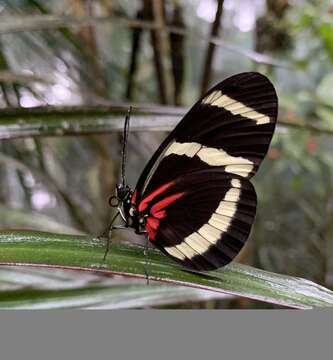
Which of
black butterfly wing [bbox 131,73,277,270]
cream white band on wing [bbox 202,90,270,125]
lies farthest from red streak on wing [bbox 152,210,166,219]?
cream white band on wing [bbox 202,90,270,125]

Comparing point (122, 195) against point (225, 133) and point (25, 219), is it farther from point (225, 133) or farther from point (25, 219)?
point (25, 219)

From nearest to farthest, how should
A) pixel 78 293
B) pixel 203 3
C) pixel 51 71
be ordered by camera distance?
1. pixel 78 293
2. pixel 51 71
3. pixel 203 3

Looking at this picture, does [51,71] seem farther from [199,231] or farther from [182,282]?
[182,282]

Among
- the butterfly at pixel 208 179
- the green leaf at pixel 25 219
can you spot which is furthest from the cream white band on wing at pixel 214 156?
the green leaf at pixel 25 219

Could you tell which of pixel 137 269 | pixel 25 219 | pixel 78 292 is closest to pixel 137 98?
pixel 25 219

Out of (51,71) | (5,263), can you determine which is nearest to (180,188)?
(5,263)

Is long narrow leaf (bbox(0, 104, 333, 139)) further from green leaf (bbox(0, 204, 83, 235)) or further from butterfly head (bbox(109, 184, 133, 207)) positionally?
green leaf (bbox(0, 204, 83, 235))
